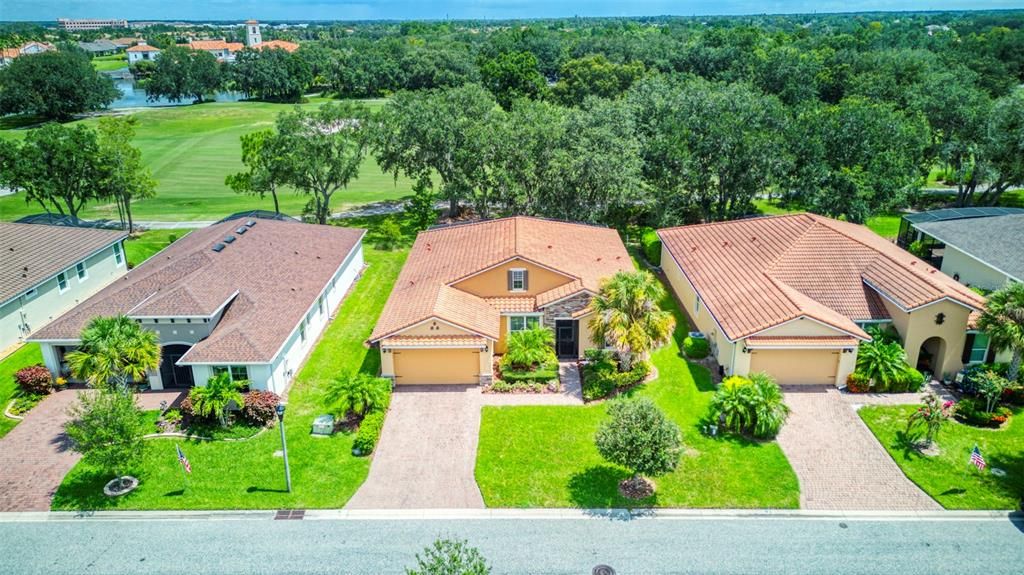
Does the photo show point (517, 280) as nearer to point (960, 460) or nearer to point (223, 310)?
point (223, 310)

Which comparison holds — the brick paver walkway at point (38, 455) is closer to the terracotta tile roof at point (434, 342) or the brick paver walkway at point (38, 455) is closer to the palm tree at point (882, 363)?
the terracotta tile roof at point (434, 342)

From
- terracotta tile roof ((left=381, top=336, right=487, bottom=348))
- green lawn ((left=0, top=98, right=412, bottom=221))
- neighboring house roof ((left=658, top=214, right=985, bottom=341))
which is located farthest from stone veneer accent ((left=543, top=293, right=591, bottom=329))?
green lawn ((left=0, top=98, right=412, bottom=221))

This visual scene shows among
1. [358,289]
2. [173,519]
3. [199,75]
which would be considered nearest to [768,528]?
[173,519]

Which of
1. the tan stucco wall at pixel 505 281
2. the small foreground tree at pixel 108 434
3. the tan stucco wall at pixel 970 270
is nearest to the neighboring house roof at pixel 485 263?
the tan stucco wall at pixel 505 281

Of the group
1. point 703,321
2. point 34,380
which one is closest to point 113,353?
point 34,380

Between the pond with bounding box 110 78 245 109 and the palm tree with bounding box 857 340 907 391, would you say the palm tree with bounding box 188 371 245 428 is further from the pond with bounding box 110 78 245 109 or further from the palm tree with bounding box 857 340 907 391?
the pond with bounding box 110 78 245 109

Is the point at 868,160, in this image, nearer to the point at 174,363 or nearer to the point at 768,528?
the point at 768,528

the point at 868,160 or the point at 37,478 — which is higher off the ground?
the point at 868,160
